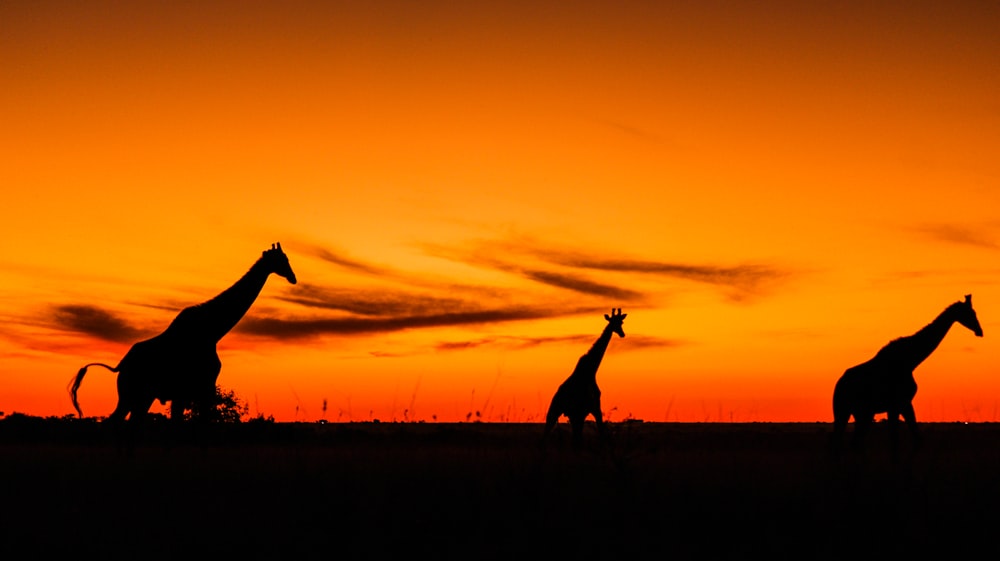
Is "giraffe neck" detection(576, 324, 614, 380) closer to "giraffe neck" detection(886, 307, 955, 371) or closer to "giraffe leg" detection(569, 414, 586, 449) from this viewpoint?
"giraffe leg" detection(569, 414, 586, 449)

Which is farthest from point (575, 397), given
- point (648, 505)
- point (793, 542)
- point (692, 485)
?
point (793, 542)

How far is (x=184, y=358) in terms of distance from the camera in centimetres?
1634

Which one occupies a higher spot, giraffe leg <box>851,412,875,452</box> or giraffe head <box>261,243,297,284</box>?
giraffe head <box>261,243,297,284</box>

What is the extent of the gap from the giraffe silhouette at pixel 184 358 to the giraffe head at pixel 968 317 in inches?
498

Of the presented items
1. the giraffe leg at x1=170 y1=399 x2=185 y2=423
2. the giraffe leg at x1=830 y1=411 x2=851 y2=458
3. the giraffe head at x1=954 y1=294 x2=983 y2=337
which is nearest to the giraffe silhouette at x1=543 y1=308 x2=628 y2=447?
the giraffe leg at x1=830 y1=411 x2=851 y2=458

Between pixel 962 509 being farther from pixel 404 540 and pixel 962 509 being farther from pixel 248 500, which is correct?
pixel 248 500

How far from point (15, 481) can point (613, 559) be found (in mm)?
7562

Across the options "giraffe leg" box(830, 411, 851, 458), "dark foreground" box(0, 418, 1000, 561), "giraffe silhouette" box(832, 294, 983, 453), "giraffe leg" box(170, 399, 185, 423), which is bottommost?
"dark foreground" box(0, 418, 1000, 561)

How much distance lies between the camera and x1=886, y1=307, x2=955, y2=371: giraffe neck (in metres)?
19.0

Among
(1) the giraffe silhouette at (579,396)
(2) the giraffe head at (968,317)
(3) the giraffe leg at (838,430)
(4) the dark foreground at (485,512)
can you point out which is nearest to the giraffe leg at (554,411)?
(1) the giraffe silhouette at (579,396)

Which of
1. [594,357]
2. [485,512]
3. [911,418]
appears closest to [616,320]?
[594,357]

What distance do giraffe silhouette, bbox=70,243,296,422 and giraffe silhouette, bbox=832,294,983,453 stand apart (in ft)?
34.7

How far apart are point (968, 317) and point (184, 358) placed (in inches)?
555

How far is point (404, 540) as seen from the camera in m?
7.91
